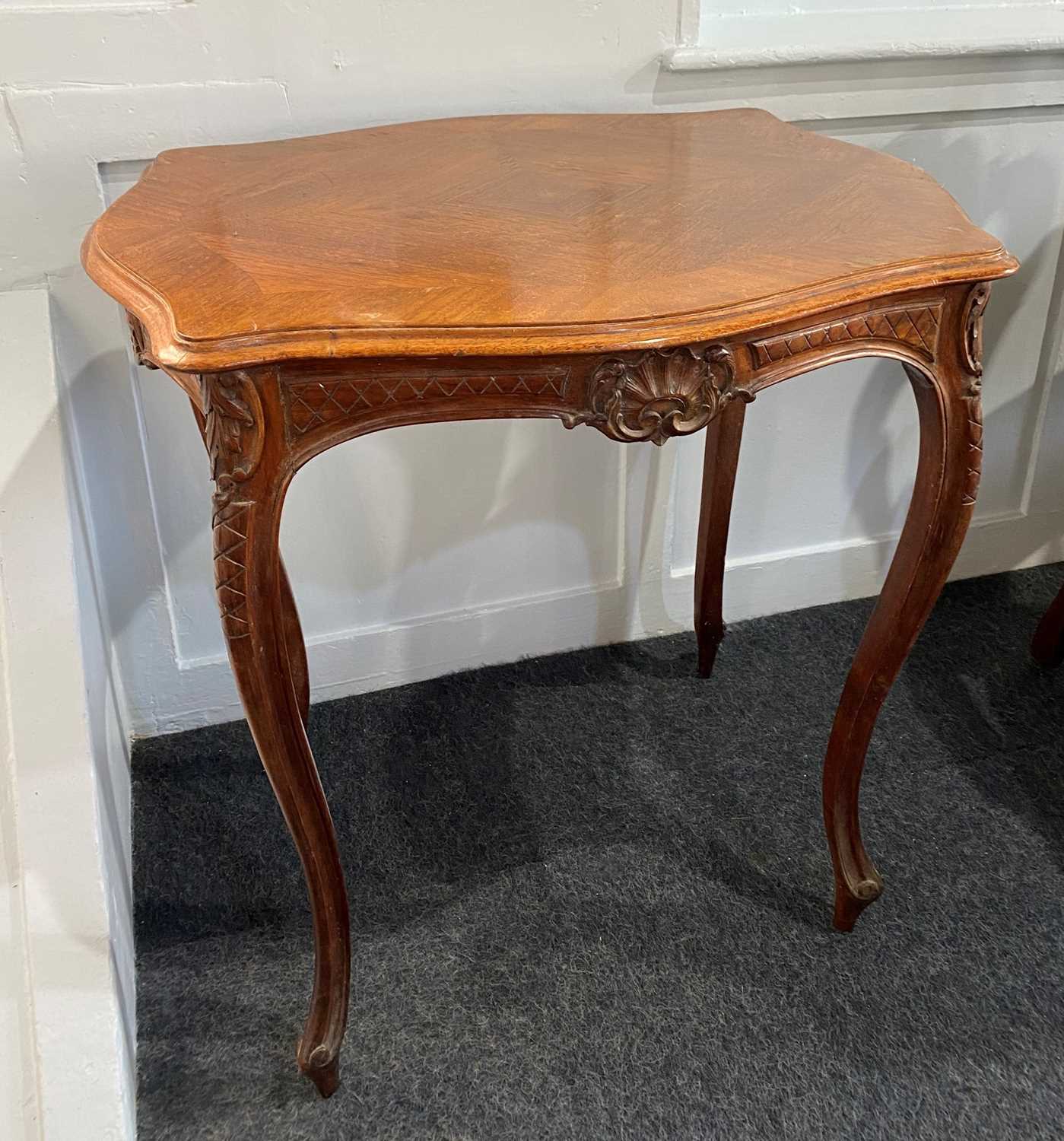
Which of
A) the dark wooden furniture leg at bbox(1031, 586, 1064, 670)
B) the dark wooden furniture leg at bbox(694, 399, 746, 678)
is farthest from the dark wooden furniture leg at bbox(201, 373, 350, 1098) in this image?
the dark wooden furniture leg at bbox(1031, 586, 1064, 670)

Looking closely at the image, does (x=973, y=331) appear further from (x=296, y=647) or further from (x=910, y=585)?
(x=296, y=647)

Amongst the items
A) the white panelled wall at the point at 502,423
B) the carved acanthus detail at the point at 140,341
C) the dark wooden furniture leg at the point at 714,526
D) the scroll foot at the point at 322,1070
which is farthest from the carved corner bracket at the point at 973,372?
the scroll foot at the point at 322,1070

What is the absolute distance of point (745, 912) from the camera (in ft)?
4.33

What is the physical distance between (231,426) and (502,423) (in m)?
0.76

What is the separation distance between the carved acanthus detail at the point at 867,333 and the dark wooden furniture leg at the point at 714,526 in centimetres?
48

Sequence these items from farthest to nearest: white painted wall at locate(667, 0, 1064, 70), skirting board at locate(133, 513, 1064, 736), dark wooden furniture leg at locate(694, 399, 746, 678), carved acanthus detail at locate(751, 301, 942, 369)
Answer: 1. skirting board at locate(133, 513, 1064, 736)
2. dark wooden furniture leg at locate(694, 399, 746, 678)
3. white painted wall at locate(667, 0, 1064, 70)
4. carved acanthus detail at locate(751, 301, 942, 369)

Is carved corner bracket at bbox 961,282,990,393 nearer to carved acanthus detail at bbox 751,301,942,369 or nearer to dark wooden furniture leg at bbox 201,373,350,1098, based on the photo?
carved acanthus detail at bbox 751,301,942,369

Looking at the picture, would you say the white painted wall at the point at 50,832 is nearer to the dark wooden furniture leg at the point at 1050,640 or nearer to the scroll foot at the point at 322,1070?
the scroll foot at the point at 322,1070

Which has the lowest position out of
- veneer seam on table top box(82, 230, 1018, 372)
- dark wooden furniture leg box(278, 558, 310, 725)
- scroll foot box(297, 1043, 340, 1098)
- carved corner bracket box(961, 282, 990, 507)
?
scroll foot box(297, 1043, 340, 1098)

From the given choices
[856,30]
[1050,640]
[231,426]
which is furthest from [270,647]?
[1050,640]

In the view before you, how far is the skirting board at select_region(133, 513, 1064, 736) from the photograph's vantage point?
64.5 inches

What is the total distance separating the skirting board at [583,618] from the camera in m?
1.64

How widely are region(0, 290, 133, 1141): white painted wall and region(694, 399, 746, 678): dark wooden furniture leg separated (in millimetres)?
841

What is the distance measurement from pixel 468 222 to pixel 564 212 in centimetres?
9
